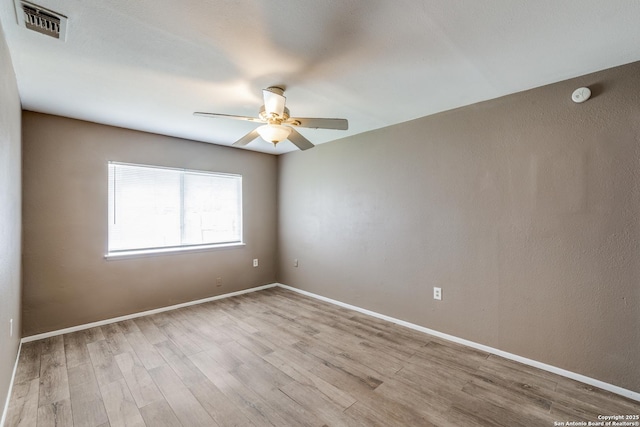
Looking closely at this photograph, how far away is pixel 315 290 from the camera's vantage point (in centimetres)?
421

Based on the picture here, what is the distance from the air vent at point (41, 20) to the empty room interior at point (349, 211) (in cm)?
1

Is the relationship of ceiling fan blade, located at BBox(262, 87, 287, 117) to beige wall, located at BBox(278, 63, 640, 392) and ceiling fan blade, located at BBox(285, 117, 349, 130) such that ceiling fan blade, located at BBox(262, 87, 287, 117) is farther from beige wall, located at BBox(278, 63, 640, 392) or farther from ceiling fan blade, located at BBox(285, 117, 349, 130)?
beige wall, located at BBox(278, 63, 640, 392)

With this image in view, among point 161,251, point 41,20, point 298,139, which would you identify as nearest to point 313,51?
point 298,139

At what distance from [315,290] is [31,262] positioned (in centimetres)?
324

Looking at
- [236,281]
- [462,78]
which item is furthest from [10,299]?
[462,78]

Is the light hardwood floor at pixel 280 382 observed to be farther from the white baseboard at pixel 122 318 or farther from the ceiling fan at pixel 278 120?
the ceiling fan at pixel 278 120

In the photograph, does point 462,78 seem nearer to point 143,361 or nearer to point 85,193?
point 143,361

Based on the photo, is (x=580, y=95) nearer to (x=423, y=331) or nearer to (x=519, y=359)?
(x=519, y=359)

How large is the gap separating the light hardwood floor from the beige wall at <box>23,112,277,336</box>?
36 cm

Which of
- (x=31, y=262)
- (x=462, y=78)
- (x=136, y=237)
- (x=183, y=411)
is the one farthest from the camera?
(x=136, y=237)

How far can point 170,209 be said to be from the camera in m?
3.77

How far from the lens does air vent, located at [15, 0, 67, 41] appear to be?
1.40 metres

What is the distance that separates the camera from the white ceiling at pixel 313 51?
1.43m

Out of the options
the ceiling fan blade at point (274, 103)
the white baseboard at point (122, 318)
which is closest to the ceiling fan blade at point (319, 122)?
the ceiling fan blade at point (274, 103)
